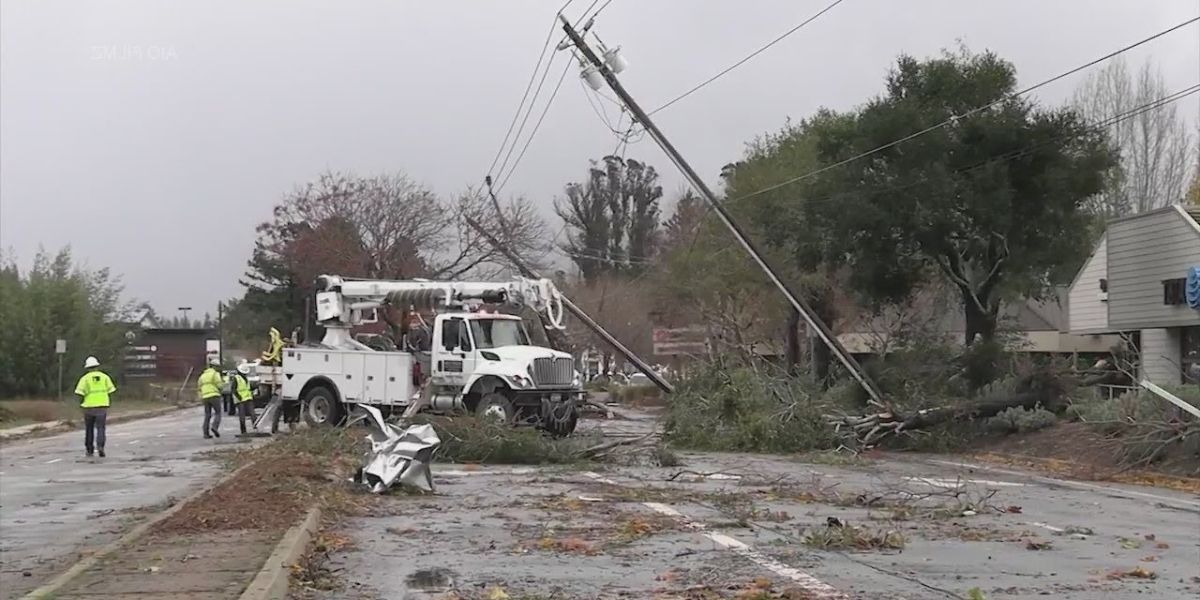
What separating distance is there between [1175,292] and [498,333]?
16081 mm

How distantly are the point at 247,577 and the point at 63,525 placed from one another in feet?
19.2

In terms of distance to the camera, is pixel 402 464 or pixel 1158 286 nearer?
pixel 402 464

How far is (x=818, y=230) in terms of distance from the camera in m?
32.2

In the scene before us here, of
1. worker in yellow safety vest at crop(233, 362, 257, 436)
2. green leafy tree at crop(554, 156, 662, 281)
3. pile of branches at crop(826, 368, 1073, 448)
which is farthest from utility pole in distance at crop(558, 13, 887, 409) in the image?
green leafy tree at crop(554, 156, 662, 281)

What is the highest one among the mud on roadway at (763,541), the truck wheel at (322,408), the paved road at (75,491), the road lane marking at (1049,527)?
the truck wheel at (322,408)

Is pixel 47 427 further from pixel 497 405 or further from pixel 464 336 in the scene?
pixel 497 405

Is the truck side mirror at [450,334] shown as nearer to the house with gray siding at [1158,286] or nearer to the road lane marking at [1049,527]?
the road lane marking at [1049,527]

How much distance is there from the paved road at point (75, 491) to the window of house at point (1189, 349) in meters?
22.1

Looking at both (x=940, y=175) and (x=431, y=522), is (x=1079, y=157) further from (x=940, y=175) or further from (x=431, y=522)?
(x=431, y=522)

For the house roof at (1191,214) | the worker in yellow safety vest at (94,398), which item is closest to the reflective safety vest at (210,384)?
the worker in yellow safety vest at (94,398)

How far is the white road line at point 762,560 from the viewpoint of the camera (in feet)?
27.3

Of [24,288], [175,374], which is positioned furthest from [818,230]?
[175,374]


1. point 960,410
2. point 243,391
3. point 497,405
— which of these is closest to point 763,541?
point 497,405

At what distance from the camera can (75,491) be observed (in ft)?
54.0
